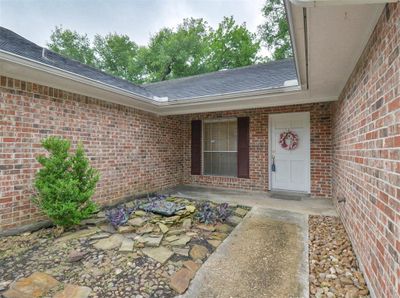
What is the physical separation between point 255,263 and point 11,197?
11.1 ft

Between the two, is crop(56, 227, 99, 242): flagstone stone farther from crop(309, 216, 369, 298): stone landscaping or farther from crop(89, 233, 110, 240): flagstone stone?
crop(309, 216, 369, 298): stone landscaping

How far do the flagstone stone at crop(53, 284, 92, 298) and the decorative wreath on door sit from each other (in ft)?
16.2

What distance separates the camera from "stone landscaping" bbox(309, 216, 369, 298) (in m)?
1.76

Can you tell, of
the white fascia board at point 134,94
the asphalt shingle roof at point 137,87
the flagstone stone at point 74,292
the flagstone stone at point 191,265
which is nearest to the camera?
the flagstone stone at point 74,292

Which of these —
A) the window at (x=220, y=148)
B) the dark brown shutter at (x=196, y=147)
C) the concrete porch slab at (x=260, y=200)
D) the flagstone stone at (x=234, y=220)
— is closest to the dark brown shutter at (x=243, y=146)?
the window at (x=220, y=148)

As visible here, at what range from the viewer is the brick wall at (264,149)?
4.78 meters

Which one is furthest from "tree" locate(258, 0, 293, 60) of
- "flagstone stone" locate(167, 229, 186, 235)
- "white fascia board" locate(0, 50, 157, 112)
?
"flagstone stone" locate(167, 229, 186, 235)

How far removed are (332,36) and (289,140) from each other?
3571mm

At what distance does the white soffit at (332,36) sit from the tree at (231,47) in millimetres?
11847

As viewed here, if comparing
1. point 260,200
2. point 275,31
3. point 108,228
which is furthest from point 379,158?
point 275,31

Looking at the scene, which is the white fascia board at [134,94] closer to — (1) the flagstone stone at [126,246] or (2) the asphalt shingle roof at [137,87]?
(2) the asphalt shingle roof at [137,87]

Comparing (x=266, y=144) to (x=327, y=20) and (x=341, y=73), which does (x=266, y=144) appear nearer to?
(x=341, y=73)

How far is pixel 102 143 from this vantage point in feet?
13.3

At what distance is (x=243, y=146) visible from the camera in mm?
5668
